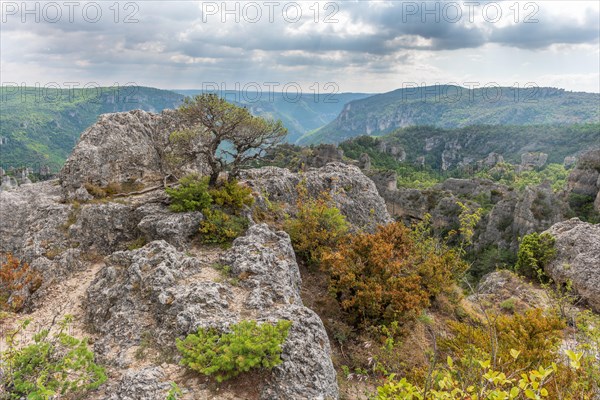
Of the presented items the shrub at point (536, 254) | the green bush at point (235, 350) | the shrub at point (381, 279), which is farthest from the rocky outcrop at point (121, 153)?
the shrub at point (536, 254)

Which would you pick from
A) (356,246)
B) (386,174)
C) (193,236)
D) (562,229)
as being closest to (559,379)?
(356,246)

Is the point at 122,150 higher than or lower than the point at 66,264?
higher

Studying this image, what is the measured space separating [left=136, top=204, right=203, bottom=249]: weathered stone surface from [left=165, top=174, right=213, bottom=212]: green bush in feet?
0.89

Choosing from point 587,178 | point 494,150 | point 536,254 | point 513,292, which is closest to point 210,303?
point 513,292

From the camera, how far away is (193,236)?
12.8 metres

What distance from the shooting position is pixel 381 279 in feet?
34.2

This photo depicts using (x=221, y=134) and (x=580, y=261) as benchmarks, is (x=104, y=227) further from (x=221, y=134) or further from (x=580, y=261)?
(x=580, y=261)

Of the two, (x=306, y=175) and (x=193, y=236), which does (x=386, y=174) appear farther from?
(x=193, y=236)

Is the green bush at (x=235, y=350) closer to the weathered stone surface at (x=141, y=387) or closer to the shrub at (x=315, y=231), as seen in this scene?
the weathered stone surface at (x=141, y=387)

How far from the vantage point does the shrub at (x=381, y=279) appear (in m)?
9.91

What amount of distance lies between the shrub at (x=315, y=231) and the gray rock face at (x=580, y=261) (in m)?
11.1

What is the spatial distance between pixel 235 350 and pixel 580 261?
18165 mm

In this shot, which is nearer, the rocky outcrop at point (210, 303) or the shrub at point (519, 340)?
the rocky outcrop at point (210, 303)

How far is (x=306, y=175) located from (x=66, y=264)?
35.8 feet
